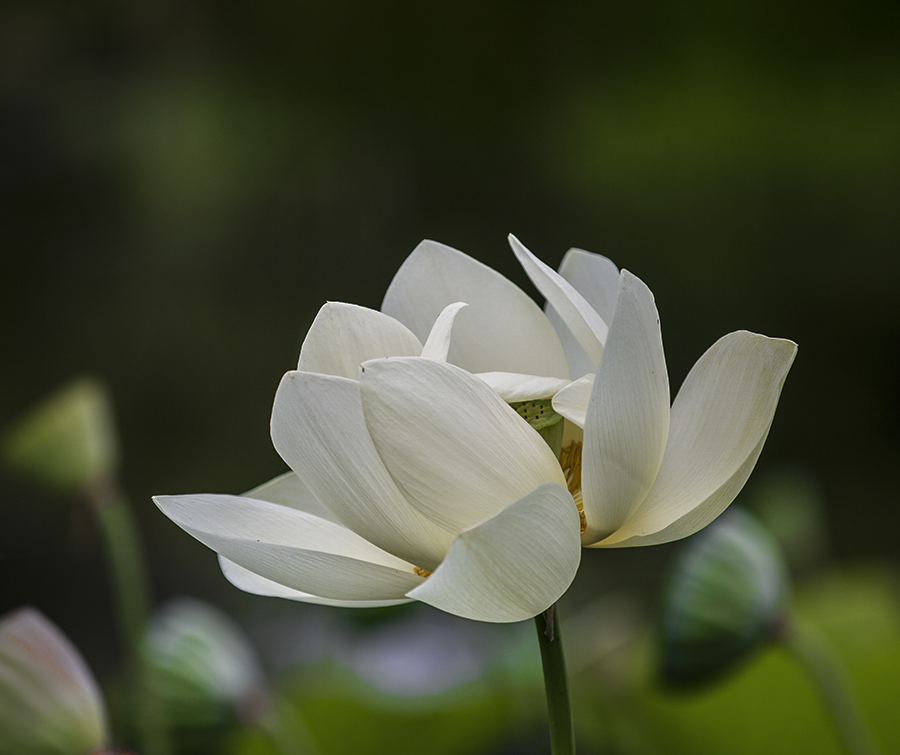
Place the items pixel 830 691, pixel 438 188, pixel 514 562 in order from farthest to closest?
pixel 438 188 < pixel 830 691 < pixel 514 562

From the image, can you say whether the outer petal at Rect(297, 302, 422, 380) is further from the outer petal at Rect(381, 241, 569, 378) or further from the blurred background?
the blurred background

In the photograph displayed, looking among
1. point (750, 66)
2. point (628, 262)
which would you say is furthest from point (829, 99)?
point (628, 262)

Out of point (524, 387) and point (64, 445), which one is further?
point (64, 445)

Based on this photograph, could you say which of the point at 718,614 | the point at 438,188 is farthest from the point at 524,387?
the point at 438,188

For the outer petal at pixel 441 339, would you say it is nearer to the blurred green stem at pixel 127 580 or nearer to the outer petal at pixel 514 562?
the outer petal at pixel 514 562

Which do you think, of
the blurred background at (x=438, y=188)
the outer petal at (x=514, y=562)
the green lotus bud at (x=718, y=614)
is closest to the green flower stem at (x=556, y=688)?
the outer petal at (x=514, y=562)

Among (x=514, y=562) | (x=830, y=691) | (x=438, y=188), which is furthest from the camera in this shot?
(x=438, y=188)

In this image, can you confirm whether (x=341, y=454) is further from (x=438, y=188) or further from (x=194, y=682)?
(x=438, y=188)

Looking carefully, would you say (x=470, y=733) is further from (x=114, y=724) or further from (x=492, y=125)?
(x=492, y=125)
